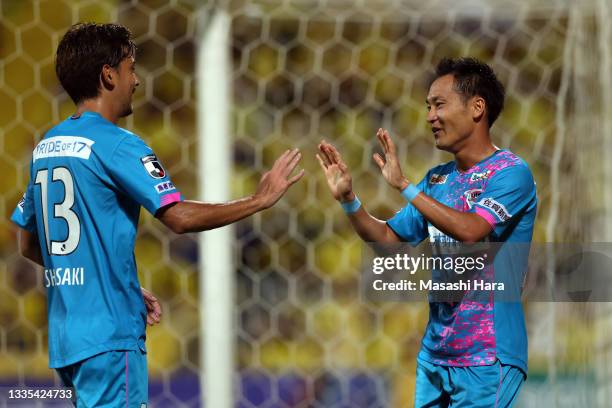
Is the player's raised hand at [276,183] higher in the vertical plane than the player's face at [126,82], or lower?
lower

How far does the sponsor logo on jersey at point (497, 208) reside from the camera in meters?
2.25

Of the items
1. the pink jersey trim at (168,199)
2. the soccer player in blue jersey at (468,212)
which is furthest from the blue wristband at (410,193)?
the pink jersey trim at (168,199)

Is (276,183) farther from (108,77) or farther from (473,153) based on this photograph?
(473,153)

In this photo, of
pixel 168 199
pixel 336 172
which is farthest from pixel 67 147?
pixel 336 172

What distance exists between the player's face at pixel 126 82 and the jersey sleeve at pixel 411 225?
78 cm

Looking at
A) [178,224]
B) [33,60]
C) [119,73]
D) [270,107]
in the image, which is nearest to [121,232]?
[178,224]

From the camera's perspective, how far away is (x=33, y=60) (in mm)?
4199

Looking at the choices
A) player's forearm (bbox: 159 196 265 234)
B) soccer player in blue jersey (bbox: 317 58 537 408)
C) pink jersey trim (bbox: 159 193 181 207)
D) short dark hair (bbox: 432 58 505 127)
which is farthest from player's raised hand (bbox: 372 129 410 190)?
pink jersey trim (bbox: 159 193 181 207)

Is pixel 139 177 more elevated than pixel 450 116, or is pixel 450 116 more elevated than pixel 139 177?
pixel 450 116

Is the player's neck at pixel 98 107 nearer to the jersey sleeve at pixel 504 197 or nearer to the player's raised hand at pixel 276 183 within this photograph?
the player's raised hand at pixel 276 183

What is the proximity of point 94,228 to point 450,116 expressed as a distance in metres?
0.91

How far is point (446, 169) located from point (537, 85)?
2.27 meters

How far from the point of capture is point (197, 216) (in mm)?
2031

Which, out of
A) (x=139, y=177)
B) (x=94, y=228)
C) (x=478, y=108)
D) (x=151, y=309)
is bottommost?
(x=151, y=309)
